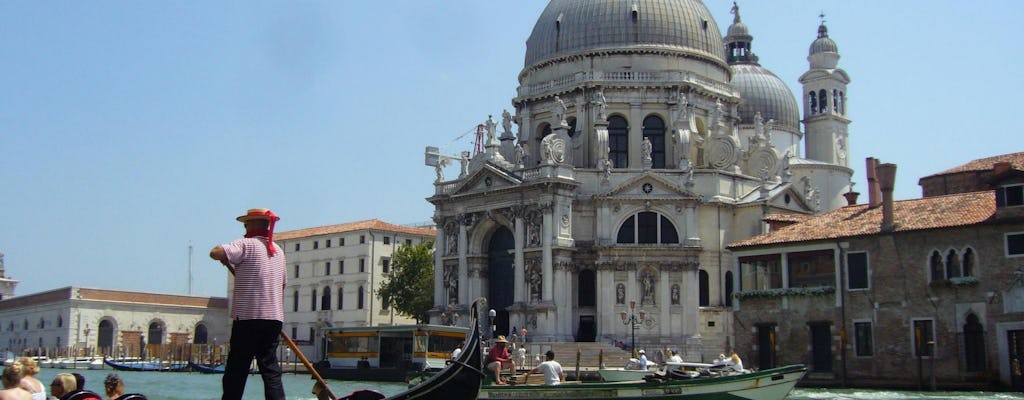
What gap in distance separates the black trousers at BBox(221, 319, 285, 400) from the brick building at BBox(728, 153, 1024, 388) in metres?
25.2

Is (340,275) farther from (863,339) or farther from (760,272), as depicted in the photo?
(863,339)

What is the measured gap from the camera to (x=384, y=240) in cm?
6875

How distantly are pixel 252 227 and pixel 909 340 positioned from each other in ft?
87.5

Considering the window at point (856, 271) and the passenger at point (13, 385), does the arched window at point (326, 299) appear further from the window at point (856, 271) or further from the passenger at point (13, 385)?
the passenger at point (13, 385)

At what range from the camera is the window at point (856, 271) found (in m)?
34.1

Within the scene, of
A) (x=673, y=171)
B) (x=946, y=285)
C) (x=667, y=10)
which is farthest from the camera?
(x=667, y=10)

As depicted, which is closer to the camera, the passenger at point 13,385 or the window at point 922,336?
the passenger at point 13,385

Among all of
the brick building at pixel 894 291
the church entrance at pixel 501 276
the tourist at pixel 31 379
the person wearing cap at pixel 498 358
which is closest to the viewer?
the tourist at pixel 31 379

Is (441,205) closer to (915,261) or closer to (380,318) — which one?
(380,318)

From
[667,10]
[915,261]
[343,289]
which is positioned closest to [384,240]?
[343,289]

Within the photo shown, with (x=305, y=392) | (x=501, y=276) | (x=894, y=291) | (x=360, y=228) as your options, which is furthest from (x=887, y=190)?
(x=360, y=228)

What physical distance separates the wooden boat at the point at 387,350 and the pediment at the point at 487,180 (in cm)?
867

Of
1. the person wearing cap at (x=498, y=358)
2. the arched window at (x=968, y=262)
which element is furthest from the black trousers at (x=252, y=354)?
the arched window at (x=968, y=262)

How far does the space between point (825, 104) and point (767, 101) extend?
3.11 metres
